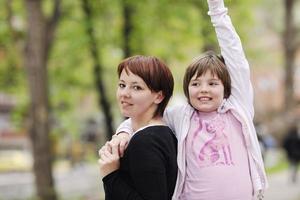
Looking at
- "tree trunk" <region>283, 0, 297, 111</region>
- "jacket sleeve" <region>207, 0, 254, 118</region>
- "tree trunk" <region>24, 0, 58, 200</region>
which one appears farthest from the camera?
"tree trunk" <region>283, 0, 297, 111</region>

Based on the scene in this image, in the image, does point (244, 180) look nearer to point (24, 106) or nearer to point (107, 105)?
point (107, 105)

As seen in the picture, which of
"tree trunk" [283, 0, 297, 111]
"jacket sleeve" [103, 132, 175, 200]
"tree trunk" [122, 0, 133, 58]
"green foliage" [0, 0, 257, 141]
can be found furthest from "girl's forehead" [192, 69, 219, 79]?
"tree trunk" [283, 0, 297, 111]

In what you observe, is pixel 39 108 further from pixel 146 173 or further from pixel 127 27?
pixel 146 173

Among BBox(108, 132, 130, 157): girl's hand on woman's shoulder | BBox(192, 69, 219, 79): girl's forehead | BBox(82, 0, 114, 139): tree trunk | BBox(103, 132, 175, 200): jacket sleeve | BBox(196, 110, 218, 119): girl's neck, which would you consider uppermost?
BBox(82, 0, 114, 139): tree trunk

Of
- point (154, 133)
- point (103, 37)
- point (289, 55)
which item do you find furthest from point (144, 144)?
point (289, 55)

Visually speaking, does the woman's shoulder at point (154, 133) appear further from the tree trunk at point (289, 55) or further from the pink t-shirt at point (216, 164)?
the tree trunk at point (289, 55)

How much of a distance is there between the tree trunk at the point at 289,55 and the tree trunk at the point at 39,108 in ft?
52.6

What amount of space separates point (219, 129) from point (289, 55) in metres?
26.5

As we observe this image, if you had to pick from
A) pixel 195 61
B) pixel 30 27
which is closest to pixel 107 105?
pixel 30 27

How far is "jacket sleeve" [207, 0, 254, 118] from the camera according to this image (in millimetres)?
3131

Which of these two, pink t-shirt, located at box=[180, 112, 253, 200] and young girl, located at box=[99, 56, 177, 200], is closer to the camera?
young girl, located at box=[99, 56, 177, 200]

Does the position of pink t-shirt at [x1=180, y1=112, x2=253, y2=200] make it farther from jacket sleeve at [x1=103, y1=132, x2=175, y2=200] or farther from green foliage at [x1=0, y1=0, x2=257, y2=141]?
green foliage at [x1=0, y1=0, x2=257, y2=141]

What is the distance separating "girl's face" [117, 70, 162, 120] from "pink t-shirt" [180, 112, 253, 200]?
20 centimetres

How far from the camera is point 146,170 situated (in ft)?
9.21
